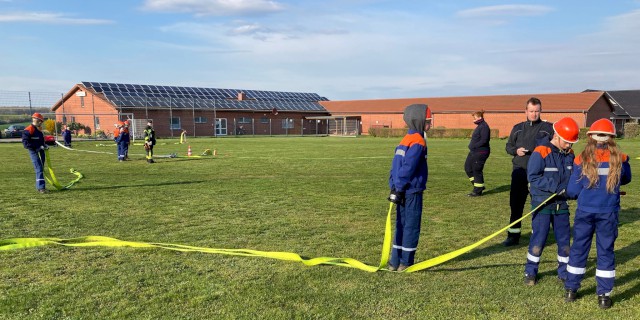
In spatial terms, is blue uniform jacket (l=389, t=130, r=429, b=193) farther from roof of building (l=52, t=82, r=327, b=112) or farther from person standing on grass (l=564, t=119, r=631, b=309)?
roof of building (l=52, t=82, r=327, b=112)

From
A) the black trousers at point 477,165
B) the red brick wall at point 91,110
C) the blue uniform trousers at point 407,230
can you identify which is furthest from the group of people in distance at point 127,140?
the red brick wall at point 91,110

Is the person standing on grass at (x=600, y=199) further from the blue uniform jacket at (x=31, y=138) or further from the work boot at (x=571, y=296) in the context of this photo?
the blue uniform jacket at (x=31, y=138)

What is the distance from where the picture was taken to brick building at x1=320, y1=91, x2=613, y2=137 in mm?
47938

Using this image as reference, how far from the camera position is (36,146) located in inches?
424

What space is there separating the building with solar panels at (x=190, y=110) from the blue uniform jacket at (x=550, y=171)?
134 ft

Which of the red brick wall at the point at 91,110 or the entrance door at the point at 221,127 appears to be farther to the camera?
the entrance door at the point at 221,127

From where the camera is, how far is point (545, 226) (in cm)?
499

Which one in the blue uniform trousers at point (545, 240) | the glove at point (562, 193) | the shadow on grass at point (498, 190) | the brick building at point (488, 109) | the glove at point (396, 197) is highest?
the brick building at point (488, 109)

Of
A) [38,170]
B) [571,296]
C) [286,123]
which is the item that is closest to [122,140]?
[38,170]

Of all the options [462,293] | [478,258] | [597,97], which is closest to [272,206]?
[478,258]

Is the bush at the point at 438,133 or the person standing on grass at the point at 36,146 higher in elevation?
the person standing on grass at the point at 36,146

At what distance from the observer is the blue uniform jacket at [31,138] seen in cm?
1065

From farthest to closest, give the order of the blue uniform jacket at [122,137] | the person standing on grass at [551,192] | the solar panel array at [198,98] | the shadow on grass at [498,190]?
the solar panel array at [198,98], the blue uniform jacket at [122,137], the shadow on grass at [498,190], the person standing on grass at [551,192]

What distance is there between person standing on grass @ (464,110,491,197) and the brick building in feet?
138
